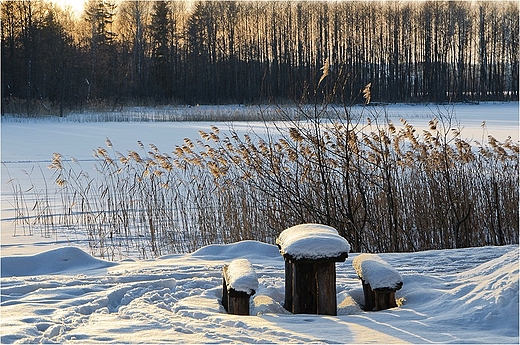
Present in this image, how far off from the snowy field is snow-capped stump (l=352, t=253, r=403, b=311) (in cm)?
10

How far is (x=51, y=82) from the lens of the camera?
37.3 m

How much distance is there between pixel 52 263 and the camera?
5.50 meters

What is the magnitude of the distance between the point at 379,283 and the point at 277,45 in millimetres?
48073

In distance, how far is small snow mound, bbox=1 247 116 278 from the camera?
5344 millimetres

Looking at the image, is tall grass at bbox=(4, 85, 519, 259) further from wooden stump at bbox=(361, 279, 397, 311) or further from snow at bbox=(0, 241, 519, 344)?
wooden stump at bbox=(361, 279, 397, 311)

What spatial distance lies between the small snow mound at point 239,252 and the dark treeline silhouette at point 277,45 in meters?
34.3

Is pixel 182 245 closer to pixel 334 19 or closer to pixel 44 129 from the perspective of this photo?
pixel 44 129

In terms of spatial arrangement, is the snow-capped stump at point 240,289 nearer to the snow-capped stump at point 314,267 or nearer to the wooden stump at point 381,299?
the snow-capped stump at point 314,267

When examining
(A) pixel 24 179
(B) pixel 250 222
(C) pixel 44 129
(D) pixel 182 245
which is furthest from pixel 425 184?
(C) pixel 44 129

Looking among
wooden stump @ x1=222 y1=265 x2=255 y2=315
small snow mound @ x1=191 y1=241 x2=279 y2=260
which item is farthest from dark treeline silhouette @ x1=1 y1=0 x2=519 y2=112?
wooden stump @ x1=222 y1=265 x2=255 y2=315

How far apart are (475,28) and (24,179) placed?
4501 centimetres

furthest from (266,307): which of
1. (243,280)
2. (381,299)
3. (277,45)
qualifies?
(277,45)

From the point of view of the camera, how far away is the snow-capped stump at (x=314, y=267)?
12.7ft

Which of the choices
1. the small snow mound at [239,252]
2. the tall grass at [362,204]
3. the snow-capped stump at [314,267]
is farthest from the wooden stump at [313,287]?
the tall grass at [362,204]
